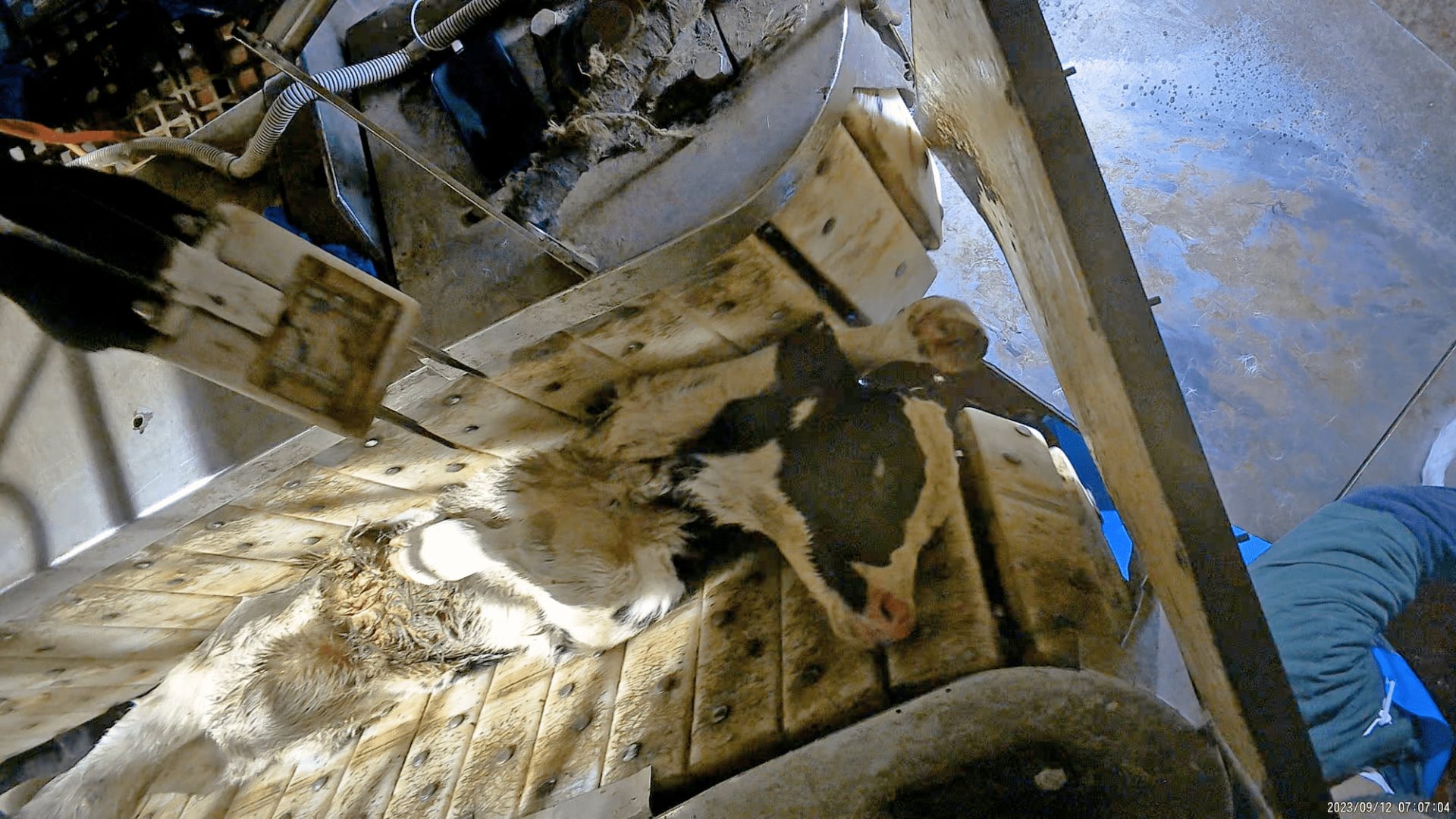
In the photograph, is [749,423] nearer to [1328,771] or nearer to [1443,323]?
[1328,771]

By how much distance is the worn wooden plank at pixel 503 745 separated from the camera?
2047mm

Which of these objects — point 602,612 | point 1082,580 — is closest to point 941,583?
point 1082,580

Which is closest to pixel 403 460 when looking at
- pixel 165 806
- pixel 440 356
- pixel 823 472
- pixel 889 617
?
pixel 440 356

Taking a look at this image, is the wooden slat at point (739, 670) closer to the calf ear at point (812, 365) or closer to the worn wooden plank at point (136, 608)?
the calf ear at point (812, 365)

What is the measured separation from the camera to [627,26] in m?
1.95

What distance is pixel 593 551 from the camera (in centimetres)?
241

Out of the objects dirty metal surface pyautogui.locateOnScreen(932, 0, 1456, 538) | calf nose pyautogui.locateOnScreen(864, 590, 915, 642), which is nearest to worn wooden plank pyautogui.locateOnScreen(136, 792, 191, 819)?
calf nose pyautogui.locateOnScreen(864, 590, 915, 642)

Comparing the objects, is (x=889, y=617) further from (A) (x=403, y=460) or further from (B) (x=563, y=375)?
(A) (x=403, y=460)

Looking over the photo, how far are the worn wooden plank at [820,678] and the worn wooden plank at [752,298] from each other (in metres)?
0.76

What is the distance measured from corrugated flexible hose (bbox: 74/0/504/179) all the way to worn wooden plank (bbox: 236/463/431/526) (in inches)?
34.5

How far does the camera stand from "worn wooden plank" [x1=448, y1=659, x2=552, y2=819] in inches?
80.6

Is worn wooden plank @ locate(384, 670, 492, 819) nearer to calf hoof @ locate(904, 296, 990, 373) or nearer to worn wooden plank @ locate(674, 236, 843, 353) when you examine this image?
worn wooden plank @ locate(674, 236, 843, 353)

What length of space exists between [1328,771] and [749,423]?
217 cm

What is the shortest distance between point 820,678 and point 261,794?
2.31m
